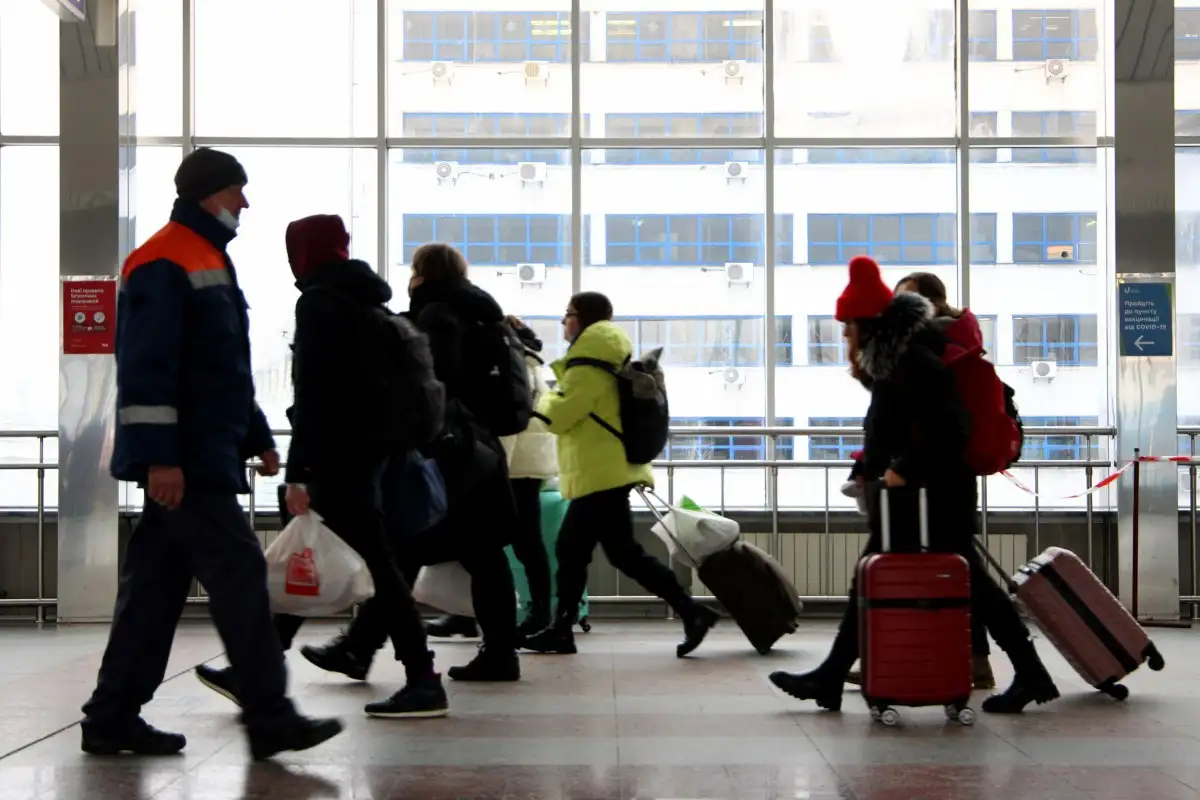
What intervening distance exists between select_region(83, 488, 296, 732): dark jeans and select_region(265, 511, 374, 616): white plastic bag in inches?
18.1

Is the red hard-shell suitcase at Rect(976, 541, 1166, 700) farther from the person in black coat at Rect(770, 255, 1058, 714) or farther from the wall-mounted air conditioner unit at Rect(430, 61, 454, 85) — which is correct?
the wall-mounted air conditioner unit at Rect(430, 61, 454, 85)

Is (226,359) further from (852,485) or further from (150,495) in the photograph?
(852,485)

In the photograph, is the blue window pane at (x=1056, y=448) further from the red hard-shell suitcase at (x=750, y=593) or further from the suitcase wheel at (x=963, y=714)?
the suitcase wheel at (x=963, y=714)

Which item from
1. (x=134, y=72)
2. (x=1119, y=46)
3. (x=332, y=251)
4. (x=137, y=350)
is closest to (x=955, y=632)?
(x=332, y=251)

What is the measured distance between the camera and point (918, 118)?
10.8 metres

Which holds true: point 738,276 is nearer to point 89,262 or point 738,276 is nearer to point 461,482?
point 89,262

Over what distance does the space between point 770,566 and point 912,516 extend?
6.88ft

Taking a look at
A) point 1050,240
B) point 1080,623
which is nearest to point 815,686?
point 1080,623

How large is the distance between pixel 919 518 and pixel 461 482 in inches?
65.6

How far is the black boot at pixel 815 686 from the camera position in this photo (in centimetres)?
545

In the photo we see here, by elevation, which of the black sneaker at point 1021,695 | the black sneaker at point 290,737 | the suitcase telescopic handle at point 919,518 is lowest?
the black sneaker at point 1021,695

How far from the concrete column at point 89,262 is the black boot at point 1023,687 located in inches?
225

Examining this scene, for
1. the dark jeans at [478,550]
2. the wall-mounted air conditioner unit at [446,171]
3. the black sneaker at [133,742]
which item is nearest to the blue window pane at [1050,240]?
the wall-mounted air conditioner unit at [446,171]

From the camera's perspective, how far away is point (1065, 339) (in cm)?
1070
